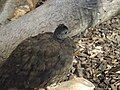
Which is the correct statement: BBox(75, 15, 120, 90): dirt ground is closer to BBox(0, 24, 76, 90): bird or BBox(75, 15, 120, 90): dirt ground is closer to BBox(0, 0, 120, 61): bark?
BBox(0, 0, 120, 61): bark

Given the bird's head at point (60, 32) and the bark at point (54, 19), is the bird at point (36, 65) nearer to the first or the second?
the bird's head at point (60, 32)

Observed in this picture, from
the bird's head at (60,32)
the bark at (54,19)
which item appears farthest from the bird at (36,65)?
the bark at (54,19)

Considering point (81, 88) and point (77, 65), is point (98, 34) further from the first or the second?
point (81, 88)

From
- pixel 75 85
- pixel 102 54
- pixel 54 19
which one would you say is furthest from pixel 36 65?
pixel 102 54

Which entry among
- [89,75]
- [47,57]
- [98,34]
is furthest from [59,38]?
[98,34]

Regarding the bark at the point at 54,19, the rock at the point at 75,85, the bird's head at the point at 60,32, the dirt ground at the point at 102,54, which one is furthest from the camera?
the bark at the point at 54,19

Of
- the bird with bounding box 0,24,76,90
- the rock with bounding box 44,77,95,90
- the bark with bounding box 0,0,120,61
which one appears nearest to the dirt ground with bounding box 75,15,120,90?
the bark with bounding box 0,0,120,61
